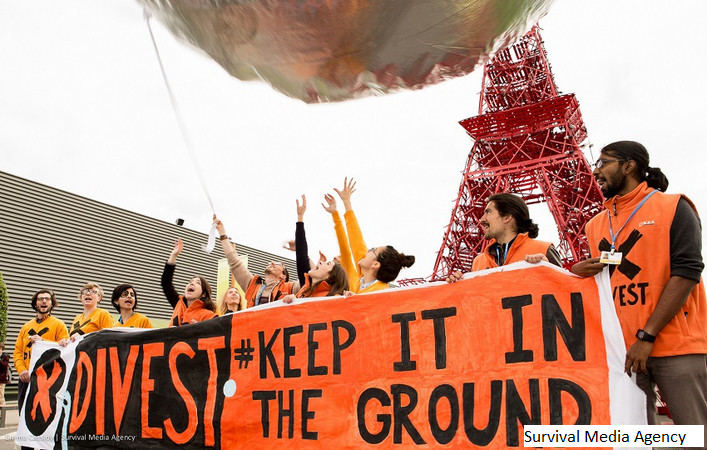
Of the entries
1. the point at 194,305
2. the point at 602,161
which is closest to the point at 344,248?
the point at 194,305

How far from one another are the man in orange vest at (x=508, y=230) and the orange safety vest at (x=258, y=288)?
1756 mm

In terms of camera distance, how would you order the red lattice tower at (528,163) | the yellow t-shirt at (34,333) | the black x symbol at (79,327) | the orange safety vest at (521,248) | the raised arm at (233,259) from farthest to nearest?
the red lattice tower at (528,163)
the yellow t-shirt at (34,333)
the black x symbol at (79,327)
the raised arm at (233,259)
the orange safety vest at (521,248)

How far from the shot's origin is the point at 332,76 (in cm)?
245

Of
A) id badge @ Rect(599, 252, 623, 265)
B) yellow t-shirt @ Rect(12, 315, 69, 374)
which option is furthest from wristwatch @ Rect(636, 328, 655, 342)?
yellow t-shirt @ Rect(12, 315, 69, 374)

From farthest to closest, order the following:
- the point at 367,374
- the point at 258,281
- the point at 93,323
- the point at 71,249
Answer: the point at 71,249, the point at 93,323, the point at 258,281, the point at 367,374

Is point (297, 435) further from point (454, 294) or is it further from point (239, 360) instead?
point (454, 294)

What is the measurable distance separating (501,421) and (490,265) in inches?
37.9

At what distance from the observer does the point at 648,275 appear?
2195mm

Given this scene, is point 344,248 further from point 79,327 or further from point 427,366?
point 79,327

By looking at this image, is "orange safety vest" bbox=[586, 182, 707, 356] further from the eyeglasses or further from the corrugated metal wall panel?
the corrugated metal wall panel

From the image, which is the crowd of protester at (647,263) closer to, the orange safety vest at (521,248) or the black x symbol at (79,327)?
the orange safety vest at (521,248)

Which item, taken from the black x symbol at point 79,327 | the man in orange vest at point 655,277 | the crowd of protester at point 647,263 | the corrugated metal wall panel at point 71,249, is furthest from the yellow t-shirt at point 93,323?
the corrugated metal wall panel at point 71,249

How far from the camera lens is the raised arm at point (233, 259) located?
446cm

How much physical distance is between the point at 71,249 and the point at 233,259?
18.2 metres
